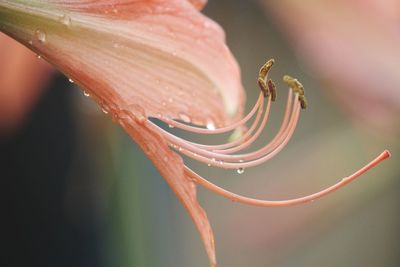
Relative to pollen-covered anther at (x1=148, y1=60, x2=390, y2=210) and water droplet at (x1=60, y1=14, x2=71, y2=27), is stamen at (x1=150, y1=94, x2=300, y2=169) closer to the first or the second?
pollen-covered anther at (x1=148, y1=60, x2=390, y2=210)

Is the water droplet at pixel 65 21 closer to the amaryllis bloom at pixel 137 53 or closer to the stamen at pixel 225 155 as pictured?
the amaryllis bloom at pixel 137 53

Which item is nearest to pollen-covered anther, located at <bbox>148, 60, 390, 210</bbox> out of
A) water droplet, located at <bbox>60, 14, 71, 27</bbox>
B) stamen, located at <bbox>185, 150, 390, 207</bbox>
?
stamen, located at <bbox>185, 150, 390, 207</bbox>

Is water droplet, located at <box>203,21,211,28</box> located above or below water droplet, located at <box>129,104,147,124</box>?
above

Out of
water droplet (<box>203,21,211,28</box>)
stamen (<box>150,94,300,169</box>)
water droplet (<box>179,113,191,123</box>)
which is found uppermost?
water droplet (<box>203,21,211,28</box>)

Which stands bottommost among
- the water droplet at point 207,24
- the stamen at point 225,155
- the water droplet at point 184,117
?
the stamen at point 225,155

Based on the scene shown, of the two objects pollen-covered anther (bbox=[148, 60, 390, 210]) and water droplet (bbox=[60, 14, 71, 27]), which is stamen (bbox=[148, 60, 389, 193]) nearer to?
pollen-covered anther (bbox=[148, 60, 390, 210])

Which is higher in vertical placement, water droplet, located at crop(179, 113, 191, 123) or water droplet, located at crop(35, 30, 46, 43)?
water droplet, located at crop(179, 113, 191, 123)

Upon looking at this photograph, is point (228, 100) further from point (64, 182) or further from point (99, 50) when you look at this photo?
point (64, 182)

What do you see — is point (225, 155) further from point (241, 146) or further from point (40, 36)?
point (40, 36)

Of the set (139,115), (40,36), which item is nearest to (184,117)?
(139,115)

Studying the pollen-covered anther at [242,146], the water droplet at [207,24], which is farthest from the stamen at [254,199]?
the water droplet at [207,24]
